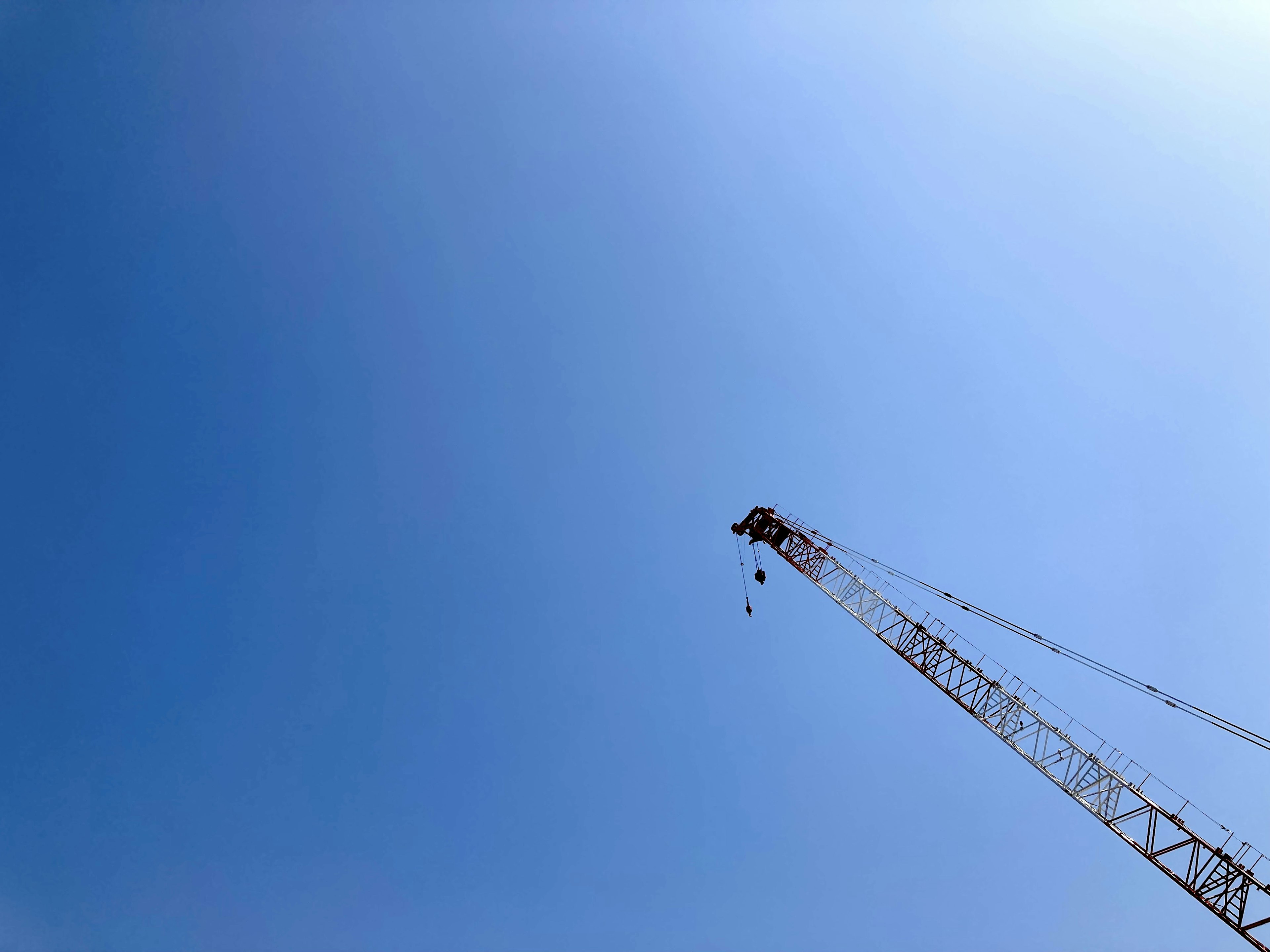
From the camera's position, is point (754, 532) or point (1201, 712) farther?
point (754, 532)

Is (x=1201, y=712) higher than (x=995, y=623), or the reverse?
(x=995, y=623)

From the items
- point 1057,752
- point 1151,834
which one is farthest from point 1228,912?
point 1057,752

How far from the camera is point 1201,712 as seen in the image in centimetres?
2978

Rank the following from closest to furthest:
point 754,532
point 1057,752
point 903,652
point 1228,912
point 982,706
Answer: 1. point 1228,912
2. point 1057,752
3. point 982,706
4. point 903,652
5. point 754,532

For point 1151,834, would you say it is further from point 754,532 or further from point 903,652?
point 754,532

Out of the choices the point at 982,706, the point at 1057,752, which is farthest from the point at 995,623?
the point at 1057,752

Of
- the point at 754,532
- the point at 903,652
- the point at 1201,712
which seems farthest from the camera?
the point at 754,532

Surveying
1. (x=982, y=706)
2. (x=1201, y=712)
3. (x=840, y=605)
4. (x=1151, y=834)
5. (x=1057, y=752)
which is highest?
(x=840, y=605)

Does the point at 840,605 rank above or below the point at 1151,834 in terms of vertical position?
above

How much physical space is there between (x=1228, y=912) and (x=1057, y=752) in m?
8.22

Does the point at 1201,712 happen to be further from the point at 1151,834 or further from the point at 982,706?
the point at 982,706

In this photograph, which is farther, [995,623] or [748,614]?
[748,614]

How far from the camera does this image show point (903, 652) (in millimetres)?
38469

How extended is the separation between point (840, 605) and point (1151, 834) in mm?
18386
